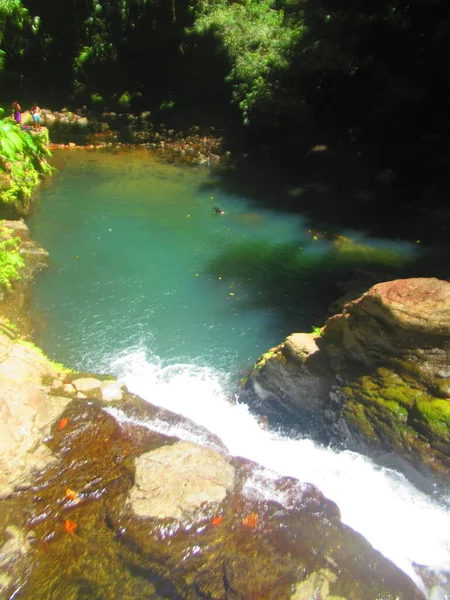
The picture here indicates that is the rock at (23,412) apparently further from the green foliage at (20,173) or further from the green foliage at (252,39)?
the green foliage at (252,39)

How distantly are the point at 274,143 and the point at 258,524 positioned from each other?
15278 mm

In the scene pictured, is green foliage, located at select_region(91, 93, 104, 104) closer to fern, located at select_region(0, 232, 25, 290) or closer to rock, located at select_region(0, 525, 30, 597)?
fern, located at select_region(0, 232, 25, 290)

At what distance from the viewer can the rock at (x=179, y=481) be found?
4488 millimetres

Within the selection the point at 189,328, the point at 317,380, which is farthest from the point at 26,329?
the point at 317,380

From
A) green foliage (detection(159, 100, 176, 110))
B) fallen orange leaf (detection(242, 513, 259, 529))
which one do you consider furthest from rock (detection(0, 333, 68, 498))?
green foliage (detection(159, 100, 176, 110))

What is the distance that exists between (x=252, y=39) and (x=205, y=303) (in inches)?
498

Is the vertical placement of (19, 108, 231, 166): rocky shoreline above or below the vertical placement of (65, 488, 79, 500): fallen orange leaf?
above

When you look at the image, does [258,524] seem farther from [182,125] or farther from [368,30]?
[182,125]

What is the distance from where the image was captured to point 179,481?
4.71 m

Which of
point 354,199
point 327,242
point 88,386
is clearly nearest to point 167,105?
point 354,199

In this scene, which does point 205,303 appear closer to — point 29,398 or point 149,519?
point 29,398

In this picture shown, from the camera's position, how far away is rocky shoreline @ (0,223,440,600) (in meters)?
3.94

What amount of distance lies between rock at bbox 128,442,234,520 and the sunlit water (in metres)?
0.54

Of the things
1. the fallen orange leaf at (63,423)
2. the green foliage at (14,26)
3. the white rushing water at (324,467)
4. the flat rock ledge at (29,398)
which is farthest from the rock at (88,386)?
the green foliage at (14,26)
